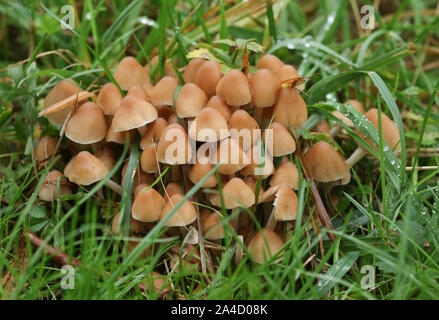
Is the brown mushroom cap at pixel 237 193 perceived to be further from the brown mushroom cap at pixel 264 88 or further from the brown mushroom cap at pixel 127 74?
the brown mushroom cap at pixel 127 74

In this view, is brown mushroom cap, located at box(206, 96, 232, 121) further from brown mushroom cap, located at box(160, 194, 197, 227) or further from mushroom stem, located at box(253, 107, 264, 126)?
brown mushroom cap, located at box(160, 194, 197, 227)

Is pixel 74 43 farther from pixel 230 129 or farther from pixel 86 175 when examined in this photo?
pixel 230 129

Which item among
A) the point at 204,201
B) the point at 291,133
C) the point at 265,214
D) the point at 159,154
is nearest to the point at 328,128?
the point at 291,133

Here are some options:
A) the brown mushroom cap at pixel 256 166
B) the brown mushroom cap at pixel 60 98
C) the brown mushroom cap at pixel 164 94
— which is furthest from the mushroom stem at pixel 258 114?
the brown mushroom cap at pixel 60 98

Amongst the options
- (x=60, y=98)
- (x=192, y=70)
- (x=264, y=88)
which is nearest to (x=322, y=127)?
(x=264, y=88)

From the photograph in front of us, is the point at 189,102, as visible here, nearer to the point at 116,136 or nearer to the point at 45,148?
the point at 116,136
